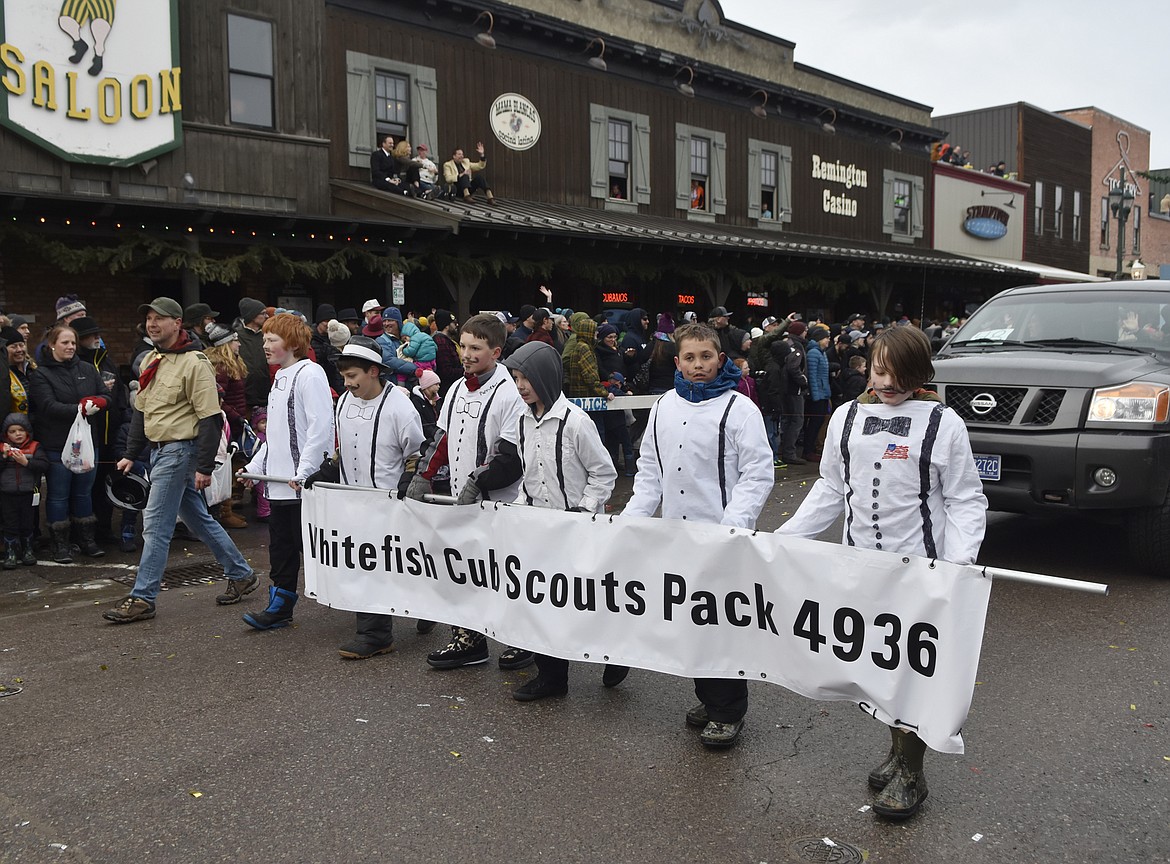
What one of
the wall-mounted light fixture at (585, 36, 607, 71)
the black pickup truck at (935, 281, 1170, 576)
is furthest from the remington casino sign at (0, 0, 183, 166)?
the black pickup truck at (935, 281, 1170, 576)

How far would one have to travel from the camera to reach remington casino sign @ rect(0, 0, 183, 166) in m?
13.1

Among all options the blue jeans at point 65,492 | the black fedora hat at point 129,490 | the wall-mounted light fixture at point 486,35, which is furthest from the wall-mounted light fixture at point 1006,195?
the blue jeans at point 65,492

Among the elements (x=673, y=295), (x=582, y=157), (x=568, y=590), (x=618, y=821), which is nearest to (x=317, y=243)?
(x=582, y=157)

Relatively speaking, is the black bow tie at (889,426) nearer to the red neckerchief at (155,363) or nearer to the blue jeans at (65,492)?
the red neckerchief at (155,363)

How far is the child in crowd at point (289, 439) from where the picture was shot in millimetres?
6133

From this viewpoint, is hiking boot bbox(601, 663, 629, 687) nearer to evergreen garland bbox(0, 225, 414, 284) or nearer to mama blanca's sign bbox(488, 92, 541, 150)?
evergreen garland bbox(0, 225, 414, 284)

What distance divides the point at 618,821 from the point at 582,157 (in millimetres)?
18839

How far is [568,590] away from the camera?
4793 millimetres

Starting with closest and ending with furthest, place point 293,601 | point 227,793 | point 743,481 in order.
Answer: point 227,793
point 743,481
point 293,601

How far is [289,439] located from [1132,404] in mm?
5533

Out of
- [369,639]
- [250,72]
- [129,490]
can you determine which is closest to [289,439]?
[369,639]

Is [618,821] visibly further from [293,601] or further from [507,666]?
[293,601]

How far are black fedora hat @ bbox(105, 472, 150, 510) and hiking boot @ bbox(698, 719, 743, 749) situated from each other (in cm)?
A: 568

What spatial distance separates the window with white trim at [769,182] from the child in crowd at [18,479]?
2027cm
